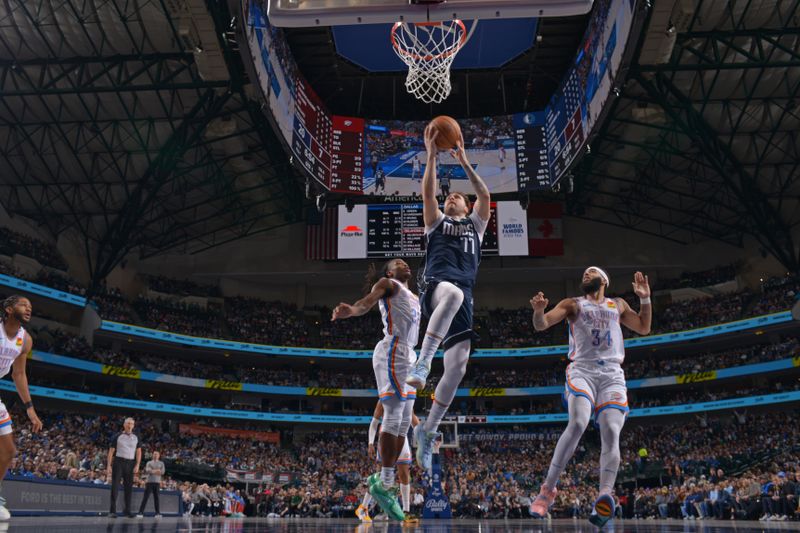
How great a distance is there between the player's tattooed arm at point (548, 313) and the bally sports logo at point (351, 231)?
860 inches

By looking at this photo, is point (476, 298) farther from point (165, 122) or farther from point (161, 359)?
point (165, 122)

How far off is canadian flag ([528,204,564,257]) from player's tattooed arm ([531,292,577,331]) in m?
26.9

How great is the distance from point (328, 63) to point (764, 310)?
77.5ft

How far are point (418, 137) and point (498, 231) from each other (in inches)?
199

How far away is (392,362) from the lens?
7133 mm

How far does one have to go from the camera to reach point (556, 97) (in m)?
25.2

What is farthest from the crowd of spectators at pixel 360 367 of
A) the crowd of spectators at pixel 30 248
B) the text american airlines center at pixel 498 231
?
the text american airlines center at pixel 498 231

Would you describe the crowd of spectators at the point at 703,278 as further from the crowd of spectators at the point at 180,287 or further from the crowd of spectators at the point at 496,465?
the crowd of spectators at the point at 180,287

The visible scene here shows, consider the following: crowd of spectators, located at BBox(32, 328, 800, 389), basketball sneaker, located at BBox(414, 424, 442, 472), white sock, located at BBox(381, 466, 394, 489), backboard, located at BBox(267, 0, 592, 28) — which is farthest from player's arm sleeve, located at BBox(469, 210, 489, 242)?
crowd of spectators, located at BBox(32, 328, 800, 389)

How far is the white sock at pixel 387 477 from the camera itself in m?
6.71

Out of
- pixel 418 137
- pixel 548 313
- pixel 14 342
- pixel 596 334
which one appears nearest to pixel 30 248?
pixel 418 137

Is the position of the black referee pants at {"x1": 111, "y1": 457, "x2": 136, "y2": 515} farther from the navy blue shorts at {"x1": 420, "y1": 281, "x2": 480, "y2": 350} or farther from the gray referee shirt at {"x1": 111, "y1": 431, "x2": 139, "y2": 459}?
the navy blue shorts at {"x1": 420, "y1": 281, "x2": 480, "y2": 350}

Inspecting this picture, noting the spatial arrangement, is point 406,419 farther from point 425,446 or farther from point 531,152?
point 531,152

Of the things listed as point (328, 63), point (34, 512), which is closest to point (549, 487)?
point (34, 512)
